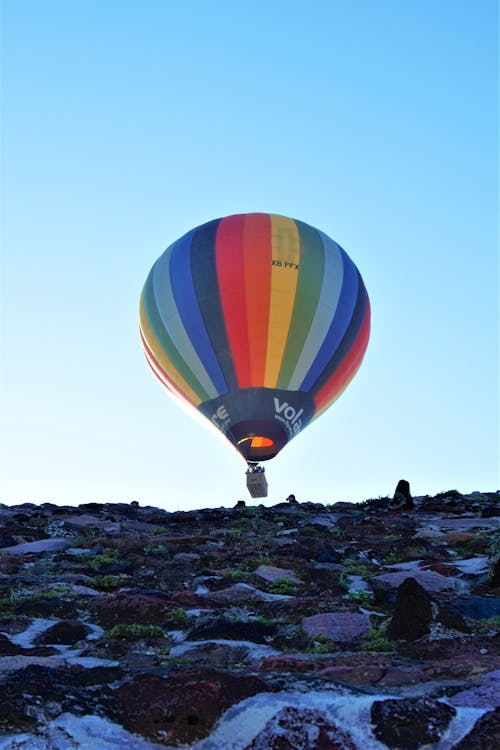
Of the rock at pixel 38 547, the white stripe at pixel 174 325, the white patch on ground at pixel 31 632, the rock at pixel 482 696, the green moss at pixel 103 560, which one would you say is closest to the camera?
the rock at pixel 482 696

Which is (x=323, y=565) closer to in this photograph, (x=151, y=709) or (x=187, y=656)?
(x=187, y=656)

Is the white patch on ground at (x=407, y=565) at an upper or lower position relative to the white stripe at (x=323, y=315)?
lower

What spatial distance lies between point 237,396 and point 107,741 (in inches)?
1109

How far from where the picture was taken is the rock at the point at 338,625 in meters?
9.52

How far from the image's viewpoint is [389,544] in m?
16.0

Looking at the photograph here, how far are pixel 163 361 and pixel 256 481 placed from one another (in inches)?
243

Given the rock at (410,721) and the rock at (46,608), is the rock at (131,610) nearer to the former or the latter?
the rock at (46,608)

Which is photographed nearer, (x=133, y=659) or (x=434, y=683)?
(x=434, y=683)

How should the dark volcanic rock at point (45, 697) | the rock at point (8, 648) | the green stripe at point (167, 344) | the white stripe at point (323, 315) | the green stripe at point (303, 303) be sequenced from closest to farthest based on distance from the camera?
the dark volcanic rock at point (45, 697), the rock at point (8, 648), the green stripe at point (303, 303), the white stripe at point (323, 315), the green stripe at point (167, 344)

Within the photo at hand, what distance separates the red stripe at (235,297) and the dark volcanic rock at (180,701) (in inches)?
1059

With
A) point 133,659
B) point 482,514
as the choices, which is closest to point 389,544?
point 482,514

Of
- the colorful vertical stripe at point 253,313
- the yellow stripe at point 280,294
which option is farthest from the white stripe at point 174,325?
the yellow stripe at point 280,294

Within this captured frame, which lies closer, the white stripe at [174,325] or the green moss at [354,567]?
the green moss at [354,567]

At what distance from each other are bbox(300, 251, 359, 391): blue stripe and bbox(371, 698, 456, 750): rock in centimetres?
2825
